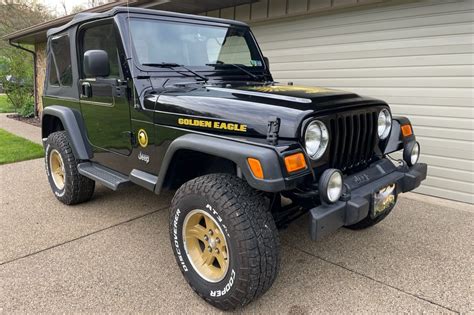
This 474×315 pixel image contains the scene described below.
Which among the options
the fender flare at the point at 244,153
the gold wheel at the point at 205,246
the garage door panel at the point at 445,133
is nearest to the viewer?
the fender flare at the point at 244,153

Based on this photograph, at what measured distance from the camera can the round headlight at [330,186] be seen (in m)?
2.11

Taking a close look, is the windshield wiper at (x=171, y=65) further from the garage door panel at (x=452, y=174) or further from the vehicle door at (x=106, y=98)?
the garage door panel at (x=452, y=174)

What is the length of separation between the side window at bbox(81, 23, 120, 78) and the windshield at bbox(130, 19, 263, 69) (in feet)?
0.80

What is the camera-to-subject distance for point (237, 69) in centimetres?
352

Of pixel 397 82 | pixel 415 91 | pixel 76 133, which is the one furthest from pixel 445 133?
pixel 76 133

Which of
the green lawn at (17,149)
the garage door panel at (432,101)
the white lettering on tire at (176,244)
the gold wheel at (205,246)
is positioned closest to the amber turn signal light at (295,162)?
the gold wheel at (205,246)

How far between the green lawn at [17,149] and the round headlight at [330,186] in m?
6.08

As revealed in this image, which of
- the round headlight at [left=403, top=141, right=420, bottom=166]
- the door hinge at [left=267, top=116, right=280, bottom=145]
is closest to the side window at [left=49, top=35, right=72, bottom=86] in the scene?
the door hinge at [left=267, top=116, right=280, bottom=145]

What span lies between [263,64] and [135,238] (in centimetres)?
216

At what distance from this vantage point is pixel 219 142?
2.29 m

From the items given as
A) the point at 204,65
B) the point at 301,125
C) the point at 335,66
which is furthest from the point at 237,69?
the point at 335,66

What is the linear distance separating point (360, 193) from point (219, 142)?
3.19ft

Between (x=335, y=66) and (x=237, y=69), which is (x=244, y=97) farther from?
(x=335, y=66)

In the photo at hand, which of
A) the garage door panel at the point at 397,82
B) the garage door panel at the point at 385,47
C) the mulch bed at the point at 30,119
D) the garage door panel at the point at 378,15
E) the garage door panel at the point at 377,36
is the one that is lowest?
the mulch bed at the point at 30,119
